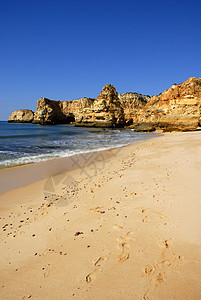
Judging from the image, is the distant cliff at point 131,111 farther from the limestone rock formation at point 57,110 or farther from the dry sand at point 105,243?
the dry sand at point 105,243

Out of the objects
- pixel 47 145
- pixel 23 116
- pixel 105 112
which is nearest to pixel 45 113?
pixel 23 116

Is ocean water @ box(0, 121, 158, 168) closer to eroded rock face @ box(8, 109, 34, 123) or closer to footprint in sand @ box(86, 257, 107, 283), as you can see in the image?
footprint in sand @ box(86, 257, 107, 283)

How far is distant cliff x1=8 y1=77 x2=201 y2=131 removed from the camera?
33500 millimetres

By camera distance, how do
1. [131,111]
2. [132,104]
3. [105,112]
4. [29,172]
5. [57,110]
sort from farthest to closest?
[57,110], [132,104], [131,111], [105,112], [29,172]

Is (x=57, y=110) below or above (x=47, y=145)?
above

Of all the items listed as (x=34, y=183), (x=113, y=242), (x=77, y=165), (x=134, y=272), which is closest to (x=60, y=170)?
(x=77, y=165)

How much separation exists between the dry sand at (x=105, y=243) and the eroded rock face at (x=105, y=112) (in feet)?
165

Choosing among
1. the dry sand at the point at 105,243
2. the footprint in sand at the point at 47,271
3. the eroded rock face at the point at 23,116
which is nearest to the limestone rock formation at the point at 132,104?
the eroded rock face at the point at 23,116

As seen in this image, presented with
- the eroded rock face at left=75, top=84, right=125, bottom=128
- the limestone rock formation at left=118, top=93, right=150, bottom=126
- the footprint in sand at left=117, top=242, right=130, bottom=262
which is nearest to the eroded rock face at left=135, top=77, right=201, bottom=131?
the eroded rock face at left=75, top=84, right=125, bottom=128

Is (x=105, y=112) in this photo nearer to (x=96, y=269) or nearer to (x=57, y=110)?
(x=57, y=110)

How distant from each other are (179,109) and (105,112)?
25.8m

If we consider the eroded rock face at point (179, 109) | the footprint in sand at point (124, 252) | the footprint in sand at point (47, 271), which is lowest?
the footprint in sand at point (47, 271)

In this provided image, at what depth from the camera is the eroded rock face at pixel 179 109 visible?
32466 mm

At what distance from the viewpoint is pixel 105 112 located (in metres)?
55.5
